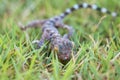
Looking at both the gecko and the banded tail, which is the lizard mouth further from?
the banded tail

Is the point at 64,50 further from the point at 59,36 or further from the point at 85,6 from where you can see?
the point at 85,6

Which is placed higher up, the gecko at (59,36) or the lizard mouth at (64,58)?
the gecko at (59,36)

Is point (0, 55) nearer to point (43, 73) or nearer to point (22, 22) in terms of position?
point (43, 73)

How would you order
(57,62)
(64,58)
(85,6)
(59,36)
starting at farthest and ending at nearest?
(85,6) → (59,36) → (64,58) → (57,62)

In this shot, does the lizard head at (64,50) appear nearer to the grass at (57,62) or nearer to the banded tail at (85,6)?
the grass at (57,62)

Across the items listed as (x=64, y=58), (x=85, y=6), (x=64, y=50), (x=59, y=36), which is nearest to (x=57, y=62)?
(x=64, y=58)

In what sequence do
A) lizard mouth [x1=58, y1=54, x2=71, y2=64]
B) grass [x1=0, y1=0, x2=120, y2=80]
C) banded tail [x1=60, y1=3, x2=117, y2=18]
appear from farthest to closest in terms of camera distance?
banded tail [x1=60, y1=3, x2=117, y2=18], lizard mouth [x1=58, y1=54, x2=71, y2=64], grass [x1=0, y1=0, x2=120, y2=80]

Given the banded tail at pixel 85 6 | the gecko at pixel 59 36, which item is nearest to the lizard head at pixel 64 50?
the gecko at pixel 59 36

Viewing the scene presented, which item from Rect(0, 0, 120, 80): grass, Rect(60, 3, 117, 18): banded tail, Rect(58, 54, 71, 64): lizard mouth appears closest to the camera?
Rect(0, 0, 120, 80): grass

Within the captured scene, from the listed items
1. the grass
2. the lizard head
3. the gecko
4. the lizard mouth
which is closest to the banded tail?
the gecko
